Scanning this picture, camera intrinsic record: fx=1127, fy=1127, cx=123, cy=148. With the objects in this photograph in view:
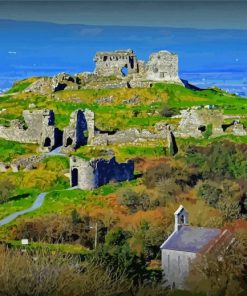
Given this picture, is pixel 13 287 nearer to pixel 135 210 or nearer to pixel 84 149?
pixel 135 210

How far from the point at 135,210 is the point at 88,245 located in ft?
10.8

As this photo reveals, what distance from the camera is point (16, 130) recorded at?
35.4 metres

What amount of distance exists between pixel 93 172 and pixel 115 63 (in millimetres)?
14978

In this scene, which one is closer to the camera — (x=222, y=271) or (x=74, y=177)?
(x=222, y=271)

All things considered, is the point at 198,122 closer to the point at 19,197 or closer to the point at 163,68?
the point at 163,68

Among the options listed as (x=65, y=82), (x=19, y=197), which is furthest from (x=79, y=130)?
(x=65, y=82)

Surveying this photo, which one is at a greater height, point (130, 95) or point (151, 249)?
point (130, 95)

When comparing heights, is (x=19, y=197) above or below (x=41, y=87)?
below

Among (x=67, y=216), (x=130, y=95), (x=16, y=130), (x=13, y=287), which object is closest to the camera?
(x=13, y=287)

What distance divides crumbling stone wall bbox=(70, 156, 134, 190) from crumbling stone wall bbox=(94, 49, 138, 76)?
13672 mm

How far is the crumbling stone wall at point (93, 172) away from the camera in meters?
30.3

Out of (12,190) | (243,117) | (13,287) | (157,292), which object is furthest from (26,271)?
(243,117)

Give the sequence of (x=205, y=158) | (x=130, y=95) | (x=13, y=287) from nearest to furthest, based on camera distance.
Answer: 1. (x=13, y=287)
2. (x=205, y=158)
3. (x=130, y=95)

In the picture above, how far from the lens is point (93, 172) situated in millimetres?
30297
